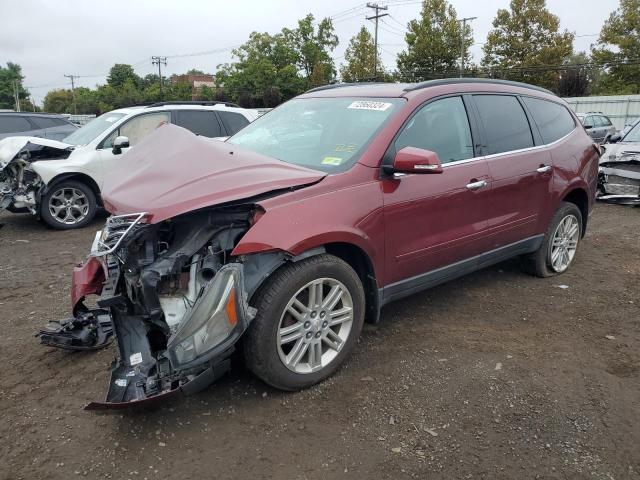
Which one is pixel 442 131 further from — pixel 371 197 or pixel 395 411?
pixel 395 411

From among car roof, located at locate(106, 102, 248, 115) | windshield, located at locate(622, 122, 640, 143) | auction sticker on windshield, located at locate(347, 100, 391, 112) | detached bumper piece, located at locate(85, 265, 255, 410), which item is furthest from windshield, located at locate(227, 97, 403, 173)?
windshield, located at locate(622, 122, 640, 143)

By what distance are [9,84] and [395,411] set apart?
356 feet

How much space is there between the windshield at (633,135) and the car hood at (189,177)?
8481 mm

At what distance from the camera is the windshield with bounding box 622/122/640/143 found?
9352 mm

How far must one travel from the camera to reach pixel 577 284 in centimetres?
502

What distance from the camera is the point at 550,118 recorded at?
16.1 feet

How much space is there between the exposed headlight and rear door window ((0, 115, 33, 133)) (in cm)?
1149

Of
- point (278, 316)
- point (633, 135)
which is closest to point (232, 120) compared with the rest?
point (278, 316)

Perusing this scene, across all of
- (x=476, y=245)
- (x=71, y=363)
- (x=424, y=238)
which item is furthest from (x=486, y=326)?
(x=71, y=363)

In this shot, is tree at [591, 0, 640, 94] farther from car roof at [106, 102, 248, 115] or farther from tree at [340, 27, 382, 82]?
car roof at [106, 102, 248, 115]

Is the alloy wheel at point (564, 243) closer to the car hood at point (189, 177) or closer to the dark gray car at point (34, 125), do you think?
the car hood at point (189, 177)

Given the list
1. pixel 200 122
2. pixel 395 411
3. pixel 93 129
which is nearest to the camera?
pixel 395 411

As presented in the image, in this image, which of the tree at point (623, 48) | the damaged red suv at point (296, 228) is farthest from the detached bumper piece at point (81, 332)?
the tree at point (623, 48)

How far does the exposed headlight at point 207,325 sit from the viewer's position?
2654 mm
